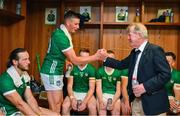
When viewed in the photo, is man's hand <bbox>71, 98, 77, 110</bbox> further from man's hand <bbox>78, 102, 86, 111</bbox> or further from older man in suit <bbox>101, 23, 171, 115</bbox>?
older man in suit <bbox>101, 23, 171, 115</bbox>

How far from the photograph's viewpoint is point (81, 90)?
3.96 metres

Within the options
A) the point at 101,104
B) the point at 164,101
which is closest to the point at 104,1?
the point at 101,104

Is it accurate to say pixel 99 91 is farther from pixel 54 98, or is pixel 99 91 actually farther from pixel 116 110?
pixel 54 98

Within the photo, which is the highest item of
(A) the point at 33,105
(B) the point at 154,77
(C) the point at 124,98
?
(B) the point at 154,77

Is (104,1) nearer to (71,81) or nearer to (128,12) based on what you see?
(128,12)

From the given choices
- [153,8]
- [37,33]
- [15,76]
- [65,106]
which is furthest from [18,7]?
[153,8]

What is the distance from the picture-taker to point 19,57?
9.49ft

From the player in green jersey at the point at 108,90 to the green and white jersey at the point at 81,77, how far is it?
12 centimetres

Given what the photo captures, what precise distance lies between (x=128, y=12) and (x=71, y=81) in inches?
59.6

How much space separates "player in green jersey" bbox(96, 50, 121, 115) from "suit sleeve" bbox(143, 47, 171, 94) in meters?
1.39

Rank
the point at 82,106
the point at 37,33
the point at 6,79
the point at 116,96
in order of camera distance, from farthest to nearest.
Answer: the point at 37,33, the point at 116,96, the point at 82,106, the point at 6,79

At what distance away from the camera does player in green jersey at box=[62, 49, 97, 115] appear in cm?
376

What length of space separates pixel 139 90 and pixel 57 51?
3.37ft

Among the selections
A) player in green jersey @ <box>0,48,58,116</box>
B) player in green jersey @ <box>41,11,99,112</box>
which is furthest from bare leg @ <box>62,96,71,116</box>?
player in green jersey @ <box>0,48,58,116</box>
